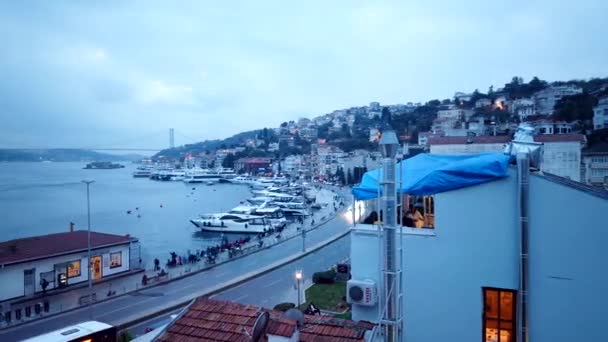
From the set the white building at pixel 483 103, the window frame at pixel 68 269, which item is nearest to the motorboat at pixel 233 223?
the window frame at pixel 68 269

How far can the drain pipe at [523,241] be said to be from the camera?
16.1ft

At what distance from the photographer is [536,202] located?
4.96 metres

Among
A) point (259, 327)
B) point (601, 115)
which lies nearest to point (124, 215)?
point (259, 327)

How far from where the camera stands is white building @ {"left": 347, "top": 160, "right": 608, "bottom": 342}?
480cm

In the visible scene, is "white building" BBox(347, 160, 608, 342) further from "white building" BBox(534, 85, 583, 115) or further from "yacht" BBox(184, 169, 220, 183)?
"yacht" BBox(184, 169, 220, 183)

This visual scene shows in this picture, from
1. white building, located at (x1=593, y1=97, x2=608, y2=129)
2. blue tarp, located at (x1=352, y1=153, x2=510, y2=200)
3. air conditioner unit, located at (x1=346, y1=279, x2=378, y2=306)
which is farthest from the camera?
white building, located at (x1=593, y1=97, x2=608, y2=129)

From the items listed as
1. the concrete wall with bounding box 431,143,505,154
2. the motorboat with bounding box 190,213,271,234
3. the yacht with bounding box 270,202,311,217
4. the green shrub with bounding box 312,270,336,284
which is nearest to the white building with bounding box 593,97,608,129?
the concrete wall with bounding box 431,143,505,154

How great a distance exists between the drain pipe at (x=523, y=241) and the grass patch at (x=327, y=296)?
703cm

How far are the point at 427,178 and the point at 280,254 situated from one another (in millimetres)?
15607

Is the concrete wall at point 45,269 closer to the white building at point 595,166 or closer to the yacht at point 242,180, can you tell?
the white building at point 595,166

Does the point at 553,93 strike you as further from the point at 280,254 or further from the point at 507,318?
the point at 507,318

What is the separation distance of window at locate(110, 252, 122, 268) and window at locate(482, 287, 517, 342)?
1494 centimetres

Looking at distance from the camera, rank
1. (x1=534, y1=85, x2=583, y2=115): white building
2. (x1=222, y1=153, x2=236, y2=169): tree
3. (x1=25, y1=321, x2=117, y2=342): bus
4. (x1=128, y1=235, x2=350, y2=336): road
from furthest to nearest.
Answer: (x1=222, y1=153, x2=236, y2=169): tree → (x1=534, y1=85, x2=583, y2=115): white building → (x1=128, y1=235, x2=350, y2=336): road → (x1=25, y1=321, x2=117, y2=342): bus

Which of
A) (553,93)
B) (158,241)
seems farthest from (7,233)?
(553,93)
